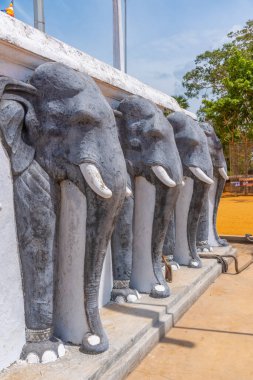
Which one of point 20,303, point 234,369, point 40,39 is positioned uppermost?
point 40,39

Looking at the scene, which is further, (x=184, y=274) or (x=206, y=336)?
(x=184, y=274)

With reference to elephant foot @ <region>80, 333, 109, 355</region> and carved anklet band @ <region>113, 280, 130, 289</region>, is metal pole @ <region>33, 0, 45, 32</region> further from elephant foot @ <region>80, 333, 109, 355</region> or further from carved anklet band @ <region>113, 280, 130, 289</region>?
elephant foot @ <region>80, 333, 109, 355</region>

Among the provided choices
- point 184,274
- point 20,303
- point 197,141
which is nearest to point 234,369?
point 20,303

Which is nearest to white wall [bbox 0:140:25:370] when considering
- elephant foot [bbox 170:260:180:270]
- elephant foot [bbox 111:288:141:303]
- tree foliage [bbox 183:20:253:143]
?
elephant foot [bbox 111:288:141:303]

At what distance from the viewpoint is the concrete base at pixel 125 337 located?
2783mm

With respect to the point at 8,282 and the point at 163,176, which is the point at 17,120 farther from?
the point at 163,176

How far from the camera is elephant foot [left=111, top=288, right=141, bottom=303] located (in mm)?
4355

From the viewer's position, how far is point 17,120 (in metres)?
2.86

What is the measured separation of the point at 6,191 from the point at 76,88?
0.85m

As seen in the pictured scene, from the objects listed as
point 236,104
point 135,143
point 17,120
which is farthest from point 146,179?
point 236,104

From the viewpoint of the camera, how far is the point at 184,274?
5.50 m

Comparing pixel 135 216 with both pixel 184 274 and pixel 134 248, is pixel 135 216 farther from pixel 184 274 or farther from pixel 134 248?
pixel 184 274

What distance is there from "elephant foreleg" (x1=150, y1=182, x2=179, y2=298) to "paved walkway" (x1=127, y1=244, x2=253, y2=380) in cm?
38

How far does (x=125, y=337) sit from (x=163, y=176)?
5.35 ft
